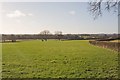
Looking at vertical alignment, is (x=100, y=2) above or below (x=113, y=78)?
above

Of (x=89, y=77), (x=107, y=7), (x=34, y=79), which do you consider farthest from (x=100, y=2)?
(x=34, y=79)

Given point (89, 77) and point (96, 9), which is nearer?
point (96, 9)

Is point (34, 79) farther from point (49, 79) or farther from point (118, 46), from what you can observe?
point (118, 46)

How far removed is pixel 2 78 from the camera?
1284cm

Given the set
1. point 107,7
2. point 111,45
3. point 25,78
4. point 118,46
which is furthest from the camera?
point 111,45

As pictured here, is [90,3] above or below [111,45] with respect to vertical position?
above

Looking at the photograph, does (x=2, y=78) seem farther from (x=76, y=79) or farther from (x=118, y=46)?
(x=118, y=46)

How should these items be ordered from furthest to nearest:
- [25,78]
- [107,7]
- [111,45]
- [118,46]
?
[111,45], [118,46], [25,78], [107,7]

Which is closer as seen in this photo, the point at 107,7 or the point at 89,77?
the point at 107,7

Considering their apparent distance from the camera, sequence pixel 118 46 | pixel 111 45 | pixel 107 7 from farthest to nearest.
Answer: pixel 111 45, pixel 118 46, pixel 107 7

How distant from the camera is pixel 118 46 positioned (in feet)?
119

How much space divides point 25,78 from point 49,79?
1.25m

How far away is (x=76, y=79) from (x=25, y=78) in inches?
99.7

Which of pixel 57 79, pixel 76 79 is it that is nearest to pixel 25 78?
pixel 57 79
